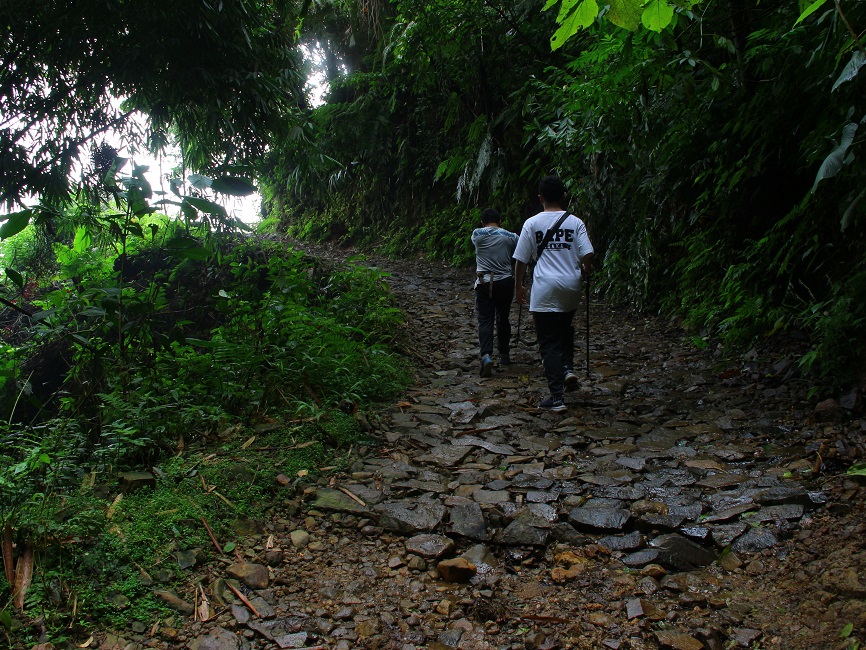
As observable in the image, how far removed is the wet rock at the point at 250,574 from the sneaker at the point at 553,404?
3196 millimetres

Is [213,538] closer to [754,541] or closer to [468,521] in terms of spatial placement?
[468,521]

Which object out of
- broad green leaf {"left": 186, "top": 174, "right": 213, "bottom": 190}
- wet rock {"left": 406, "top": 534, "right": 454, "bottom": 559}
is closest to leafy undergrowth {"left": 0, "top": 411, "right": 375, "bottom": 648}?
wet rock {"left": 406, "top": 534, "right": 454, "bottom": 559}

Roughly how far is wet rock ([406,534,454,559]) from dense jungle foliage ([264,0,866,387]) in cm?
238

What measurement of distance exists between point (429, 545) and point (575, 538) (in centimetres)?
77

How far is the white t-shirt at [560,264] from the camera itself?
5.43 m

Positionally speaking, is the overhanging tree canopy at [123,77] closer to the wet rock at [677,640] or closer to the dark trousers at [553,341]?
the dark trousers at [553,341]

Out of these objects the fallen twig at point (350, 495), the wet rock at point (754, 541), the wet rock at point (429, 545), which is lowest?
the wet rock at point (754, 541)

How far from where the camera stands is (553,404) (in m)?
5.43

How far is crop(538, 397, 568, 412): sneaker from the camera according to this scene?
539 centimetres

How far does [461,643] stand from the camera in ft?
7.79

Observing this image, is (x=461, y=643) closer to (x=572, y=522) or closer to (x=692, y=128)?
(x=572, y=522)

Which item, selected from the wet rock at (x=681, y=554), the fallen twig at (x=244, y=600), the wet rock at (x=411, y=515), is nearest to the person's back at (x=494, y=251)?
the wet rock at (x=411, y=515)

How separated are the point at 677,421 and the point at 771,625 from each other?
274cm

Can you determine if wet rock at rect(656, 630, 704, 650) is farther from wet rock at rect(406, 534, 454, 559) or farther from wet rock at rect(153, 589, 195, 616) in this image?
wet rock at rect(153, 589, 195, 616)
